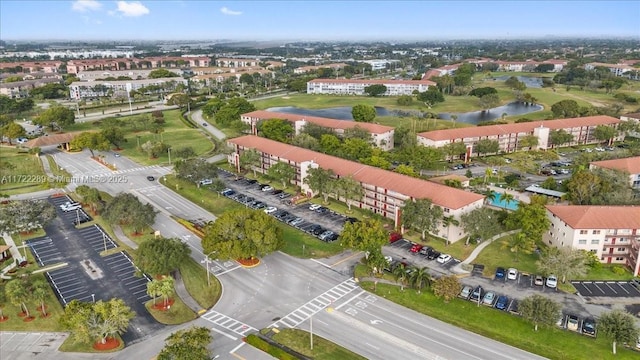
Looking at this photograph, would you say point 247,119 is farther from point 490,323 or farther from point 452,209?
point 490,323

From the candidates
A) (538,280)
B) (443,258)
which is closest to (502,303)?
(538,280)

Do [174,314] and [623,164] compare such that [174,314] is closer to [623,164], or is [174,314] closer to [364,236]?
[364,236]

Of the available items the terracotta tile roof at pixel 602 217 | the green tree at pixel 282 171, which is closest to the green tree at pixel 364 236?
the terracotta tile roof at pixel 602 217

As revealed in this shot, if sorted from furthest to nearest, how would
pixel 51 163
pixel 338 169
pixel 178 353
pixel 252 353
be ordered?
pixel 51 163, pixel 338 169, pixel 252 353, pixel 178 353

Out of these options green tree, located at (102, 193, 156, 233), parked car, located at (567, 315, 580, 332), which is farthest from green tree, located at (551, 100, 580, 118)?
green tree, located at (102, 193, 156, 233)

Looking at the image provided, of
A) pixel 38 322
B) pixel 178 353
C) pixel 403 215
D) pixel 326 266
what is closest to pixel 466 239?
pixel 403 215

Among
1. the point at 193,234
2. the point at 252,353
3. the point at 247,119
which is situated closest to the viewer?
the point at 252,353

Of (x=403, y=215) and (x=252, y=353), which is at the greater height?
(x=403, y=215)

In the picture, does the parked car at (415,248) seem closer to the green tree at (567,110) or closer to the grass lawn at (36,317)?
the grass lawn at (36,317)
